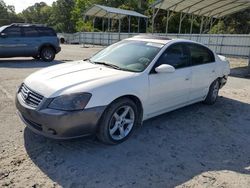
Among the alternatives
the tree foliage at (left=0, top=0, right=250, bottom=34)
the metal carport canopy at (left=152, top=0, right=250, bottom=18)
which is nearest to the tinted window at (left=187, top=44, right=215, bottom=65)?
the metal carport canopy at (left=152, top=0, right=250, bottom=18)

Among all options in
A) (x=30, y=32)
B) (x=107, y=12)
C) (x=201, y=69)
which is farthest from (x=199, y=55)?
(x=107, y=12)

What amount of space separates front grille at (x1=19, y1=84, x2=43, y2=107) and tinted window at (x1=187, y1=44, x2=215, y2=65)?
3.25 meters

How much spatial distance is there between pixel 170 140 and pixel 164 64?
1304 millimetres

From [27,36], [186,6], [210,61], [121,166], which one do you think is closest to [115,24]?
[186,6]

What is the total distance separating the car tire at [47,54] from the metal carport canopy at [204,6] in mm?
8263

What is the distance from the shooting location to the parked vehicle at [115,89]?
3.78 meters

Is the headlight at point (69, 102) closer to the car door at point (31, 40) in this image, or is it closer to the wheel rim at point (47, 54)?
the car door at point (31, 40)

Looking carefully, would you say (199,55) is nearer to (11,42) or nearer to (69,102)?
(69,102)

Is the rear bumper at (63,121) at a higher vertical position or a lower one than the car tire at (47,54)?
higher

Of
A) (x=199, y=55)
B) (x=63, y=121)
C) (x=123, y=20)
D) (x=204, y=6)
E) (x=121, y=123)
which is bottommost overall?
(x=121, y=123)

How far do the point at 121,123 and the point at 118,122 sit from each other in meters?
0.08

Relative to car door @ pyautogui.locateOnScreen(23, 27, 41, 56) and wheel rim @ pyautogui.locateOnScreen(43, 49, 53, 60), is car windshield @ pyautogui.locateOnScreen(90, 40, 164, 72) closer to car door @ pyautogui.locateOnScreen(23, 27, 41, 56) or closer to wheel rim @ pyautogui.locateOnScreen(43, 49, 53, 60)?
car door @ pyautogui.locateOnScreen(23, 27, 41, 56)

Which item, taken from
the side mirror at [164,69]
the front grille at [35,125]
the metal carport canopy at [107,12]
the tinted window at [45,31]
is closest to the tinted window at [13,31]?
the tinted window at [45,31]

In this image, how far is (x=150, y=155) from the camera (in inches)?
161
